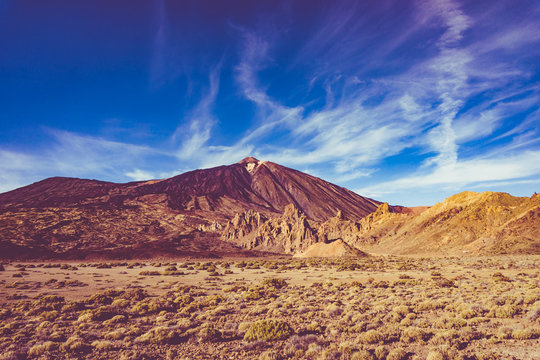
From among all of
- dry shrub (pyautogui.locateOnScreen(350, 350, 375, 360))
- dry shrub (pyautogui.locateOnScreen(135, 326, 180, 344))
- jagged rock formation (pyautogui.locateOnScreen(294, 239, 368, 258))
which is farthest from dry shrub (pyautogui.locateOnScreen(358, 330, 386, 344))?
jagged rock formation (pyautogui.locateOnScreen(294, 239, 368, 258))

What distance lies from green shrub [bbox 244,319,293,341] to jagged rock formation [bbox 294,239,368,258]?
60009 mm

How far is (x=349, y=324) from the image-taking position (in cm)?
1252

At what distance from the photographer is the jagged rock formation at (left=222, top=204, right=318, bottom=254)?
94625 millimetres

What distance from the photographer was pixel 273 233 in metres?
104

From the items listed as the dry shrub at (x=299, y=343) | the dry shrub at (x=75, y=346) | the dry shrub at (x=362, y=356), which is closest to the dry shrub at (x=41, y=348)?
the dry shrub at (x=75, y=346)

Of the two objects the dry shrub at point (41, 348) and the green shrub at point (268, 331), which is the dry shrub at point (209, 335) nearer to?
the green shrub at point (268, 331)

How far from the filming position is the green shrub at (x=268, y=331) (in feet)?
35.9

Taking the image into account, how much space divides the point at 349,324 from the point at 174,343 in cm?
726

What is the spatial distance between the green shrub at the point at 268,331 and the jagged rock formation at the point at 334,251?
60009mm

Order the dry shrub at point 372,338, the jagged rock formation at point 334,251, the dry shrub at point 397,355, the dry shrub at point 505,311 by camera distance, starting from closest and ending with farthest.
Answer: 1. the dry shrub at point 397,355
2. the dry shrub at point 372,338
3. the dry shrub at point 505,311
4. the jagged rock formation at point 334,251

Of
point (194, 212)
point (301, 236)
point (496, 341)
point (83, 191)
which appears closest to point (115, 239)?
point (194, 212)

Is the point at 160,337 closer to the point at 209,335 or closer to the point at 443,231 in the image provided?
the point at 209,335

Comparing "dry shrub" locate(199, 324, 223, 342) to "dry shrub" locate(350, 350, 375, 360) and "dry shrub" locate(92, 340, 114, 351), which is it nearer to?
"dry shrub" locate(92, 340, 114, 351)

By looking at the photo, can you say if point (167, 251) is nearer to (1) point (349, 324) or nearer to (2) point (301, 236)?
(2) point (301, 236)
